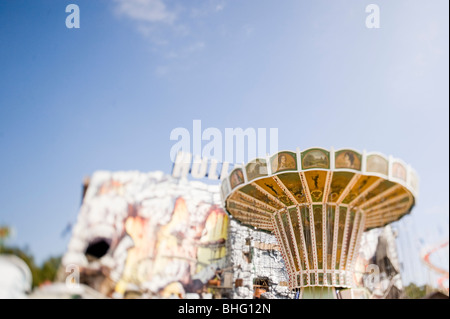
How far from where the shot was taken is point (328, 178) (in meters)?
11.5

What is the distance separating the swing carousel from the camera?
11.2m

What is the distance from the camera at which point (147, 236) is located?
20875mm

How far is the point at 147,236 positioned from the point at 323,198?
450 inches

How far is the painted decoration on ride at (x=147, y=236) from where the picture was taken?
61.5 ft

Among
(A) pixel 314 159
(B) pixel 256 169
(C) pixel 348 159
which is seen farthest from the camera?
(B) pixel 256 169

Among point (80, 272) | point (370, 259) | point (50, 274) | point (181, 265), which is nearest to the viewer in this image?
point (50, 274)

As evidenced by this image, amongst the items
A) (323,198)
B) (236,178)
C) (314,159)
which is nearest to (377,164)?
(314,159)

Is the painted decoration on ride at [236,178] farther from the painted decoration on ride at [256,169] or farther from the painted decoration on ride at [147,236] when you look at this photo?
the painted decoration on ride at [147,236]

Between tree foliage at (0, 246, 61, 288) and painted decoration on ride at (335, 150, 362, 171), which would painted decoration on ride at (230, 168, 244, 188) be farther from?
tree foliage at (0, 246, 61, 288)

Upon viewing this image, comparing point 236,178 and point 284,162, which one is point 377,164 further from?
point 236,178

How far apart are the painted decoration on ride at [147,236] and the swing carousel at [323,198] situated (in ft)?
28.7

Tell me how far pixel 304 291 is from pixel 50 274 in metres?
10.3
